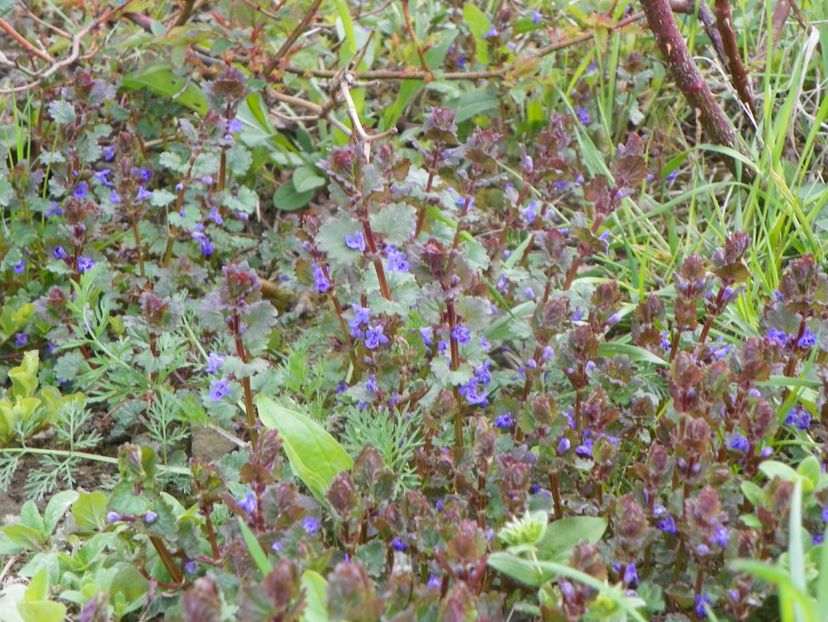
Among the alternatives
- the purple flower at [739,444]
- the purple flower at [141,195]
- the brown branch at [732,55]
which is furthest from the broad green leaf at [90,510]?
the brown branch at [732,55]

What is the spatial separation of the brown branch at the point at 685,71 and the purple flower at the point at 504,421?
1392 millimetres

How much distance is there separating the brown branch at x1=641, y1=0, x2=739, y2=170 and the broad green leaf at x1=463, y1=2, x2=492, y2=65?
71 centimetres

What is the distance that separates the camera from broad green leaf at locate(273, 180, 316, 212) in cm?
372

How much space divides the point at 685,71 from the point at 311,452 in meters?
1.75

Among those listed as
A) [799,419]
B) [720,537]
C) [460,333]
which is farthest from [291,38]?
[720,537]

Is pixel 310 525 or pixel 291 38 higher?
pixel 291 38

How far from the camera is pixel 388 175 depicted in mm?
2730

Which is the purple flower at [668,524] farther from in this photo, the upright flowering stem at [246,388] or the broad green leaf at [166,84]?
the broad green leaf at [166,84]

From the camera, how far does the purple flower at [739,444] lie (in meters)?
2.11

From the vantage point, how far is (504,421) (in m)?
2.47


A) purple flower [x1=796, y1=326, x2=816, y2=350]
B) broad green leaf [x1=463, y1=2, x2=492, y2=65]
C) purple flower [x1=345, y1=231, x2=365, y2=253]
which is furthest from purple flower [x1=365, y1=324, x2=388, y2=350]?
broad green leaf [x1=463, y1=2, x2=492, y2=65]

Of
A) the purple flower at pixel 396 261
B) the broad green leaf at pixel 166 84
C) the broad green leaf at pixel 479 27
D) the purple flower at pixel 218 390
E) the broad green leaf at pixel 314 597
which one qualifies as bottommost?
the purple flower at pixel 218 390

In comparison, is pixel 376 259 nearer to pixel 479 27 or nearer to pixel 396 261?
pixel 396 261

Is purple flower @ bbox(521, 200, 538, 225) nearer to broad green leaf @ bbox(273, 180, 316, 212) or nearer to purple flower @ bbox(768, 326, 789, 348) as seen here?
purple flower @ bbox(768, 326, 789, 348)
